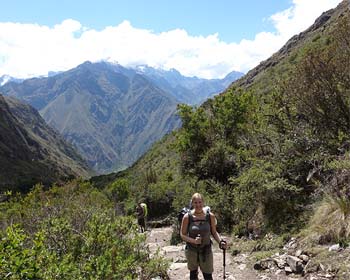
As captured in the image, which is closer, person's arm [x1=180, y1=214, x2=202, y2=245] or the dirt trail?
person's arm [x1=180, y1=214, x2=202, y2=245]

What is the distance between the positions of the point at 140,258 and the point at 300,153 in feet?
25.5

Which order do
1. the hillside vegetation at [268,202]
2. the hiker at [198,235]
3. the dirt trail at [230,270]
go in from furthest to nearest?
the dirt trail at [230,270] < the hiker at [198,235] < the hillside vegetation at [268,202]

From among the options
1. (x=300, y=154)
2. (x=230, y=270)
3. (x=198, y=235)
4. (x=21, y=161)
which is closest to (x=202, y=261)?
(x=198, y=235)

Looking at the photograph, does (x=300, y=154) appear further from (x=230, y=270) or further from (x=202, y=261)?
(x=202, y=261)

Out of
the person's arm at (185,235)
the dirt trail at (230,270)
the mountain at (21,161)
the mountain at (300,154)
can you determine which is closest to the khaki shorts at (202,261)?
the person's arm at (185,235)

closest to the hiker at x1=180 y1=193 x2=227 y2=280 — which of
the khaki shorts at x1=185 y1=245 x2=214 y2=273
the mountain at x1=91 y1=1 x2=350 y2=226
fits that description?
the khaki shorts at x1=185 y1=245 x2=214 y2=273

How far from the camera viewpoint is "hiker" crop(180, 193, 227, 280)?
25.5 ft

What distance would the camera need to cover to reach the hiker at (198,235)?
7.77 meters

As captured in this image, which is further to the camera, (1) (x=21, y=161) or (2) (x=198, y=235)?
(1) (x=21, y=161)

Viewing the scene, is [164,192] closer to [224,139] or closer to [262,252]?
[224,139]

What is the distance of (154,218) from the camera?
30.6 metres

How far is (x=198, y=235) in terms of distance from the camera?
25.2 feet

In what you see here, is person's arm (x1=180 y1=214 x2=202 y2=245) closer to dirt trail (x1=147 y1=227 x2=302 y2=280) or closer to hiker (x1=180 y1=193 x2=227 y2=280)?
hiker (x1=180 y1=193 x2=227 y2=280)

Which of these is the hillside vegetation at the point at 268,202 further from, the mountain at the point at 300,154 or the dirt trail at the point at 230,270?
the dirt trail at the point at 230,270
